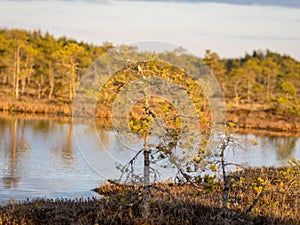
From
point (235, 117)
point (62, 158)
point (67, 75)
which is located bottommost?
point (62, 158)

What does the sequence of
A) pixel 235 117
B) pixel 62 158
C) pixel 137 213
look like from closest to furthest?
1. pixel 137 213
2. pixel 62 158
3. pixel 235 117

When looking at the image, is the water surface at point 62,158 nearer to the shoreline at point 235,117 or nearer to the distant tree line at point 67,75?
the shoreline at point 235,117

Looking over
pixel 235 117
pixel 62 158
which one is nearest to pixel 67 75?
pixel 235 117

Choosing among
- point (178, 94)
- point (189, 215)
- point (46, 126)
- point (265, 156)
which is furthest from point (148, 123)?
point (46, 126)

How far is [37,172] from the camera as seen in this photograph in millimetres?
14859

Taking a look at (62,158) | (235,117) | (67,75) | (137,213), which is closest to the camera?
(137,213)

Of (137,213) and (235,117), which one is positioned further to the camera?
(235,117)

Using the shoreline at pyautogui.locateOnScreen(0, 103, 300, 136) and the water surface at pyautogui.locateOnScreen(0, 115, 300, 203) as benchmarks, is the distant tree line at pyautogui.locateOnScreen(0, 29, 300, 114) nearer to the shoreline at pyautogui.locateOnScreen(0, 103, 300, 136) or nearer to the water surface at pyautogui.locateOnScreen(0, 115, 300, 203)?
the shoreline at pyautogui.locateOnScreen(0, 103, 300, 136)

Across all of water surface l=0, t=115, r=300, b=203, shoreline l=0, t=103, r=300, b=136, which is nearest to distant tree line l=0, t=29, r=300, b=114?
shoreline l=0, t=103, r=300, b=136

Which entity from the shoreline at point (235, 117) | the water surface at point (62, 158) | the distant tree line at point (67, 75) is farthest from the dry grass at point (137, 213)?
the distant tree line at point (67, 75)

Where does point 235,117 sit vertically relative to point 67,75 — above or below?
below

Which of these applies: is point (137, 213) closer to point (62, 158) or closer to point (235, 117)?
point (62, 158)

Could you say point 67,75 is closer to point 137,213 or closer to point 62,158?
point 62,158

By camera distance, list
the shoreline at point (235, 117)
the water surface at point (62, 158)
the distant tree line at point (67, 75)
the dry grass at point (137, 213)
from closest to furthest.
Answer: the dry grass at point (137, 213) → the water surface at point (62, 158) → the shoreline at point (235, 117) → the distant tree line at point (67, 75)
